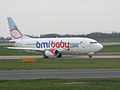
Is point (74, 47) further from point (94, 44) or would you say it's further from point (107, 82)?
point (107, 82)

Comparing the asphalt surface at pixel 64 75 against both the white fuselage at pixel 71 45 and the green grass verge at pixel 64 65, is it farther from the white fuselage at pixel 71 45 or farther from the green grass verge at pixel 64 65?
the white fuselage at pixel 71 45

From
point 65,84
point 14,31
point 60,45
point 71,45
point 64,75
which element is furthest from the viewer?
point 14,31

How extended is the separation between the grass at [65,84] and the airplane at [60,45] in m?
31.4

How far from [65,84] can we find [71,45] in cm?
3548

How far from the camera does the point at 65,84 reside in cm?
2119

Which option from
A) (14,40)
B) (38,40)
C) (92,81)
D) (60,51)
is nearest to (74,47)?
(60,51)

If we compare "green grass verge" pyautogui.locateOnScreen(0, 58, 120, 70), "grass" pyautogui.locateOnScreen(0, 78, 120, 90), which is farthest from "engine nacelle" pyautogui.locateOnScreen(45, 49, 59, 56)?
"grass" pyautogui.locateOnScreen(0, 78, 120, 90)

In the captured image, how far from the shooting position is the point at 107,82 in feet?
71.6

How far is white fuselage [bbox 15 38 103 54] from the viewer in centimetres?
5575

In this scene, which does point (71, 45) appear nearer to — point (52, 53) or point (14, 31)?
point (52, 53)

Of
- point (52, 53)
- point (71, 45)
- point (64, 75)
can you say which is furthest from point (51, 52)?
point (64, 75)

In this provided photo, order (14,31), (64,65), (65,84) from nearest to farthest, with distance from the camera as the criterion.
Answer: (65,84)
(64,65)
(14,31)

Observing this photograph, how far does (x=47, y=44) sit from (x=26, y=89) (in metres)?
38.8

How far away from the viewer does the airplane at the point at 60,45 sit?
55.7 m
